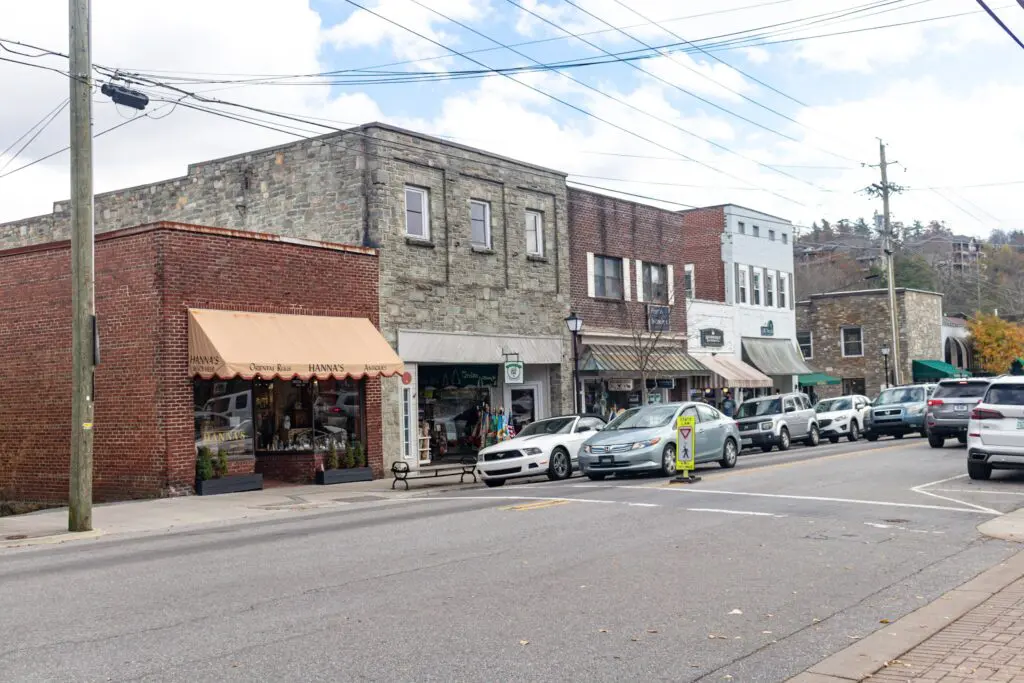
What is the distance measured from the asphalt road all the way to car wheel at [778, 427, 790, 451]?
15.9 m

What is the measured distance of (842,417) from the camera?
3541 cm

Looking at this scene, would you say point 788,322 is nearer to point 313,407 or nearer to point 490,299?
point 490,299

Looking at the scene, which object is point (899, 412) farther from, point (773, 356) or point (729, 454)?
point (773, 356)

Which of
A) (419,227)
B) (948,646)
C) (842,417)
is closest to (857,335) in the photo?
→ (842,417)

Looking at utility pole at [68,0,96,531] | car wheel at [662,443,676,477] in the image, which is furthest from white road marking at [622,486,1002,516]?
utility pole at [68,0,96,531]

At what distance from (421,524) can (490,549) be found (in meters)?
2.76

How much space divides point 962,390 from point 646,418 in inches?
392

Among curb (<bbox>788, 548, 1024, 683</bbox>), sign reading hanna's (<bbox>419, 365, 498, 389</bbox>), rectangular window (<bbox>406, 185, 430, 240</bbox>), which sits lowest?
curb (<bbox>788, 548, 1024, 683</bbox>)

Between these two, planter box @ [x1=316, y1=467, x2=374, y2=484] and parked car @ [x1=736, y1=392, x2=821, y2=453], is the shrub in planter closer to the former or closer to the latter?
planter box @ [x1=316, y1=467, x2=374, y2=484]

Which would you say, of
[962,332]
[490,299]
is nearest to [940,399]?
[490,299]

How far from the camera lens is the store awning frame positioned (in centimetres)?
4456

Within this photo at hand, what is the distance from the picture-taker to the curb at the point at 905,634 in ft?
21.1

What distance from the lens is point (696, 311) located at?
40.9 metres

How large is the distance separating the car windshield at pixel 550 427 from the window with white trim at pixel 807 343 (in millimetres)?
40569
